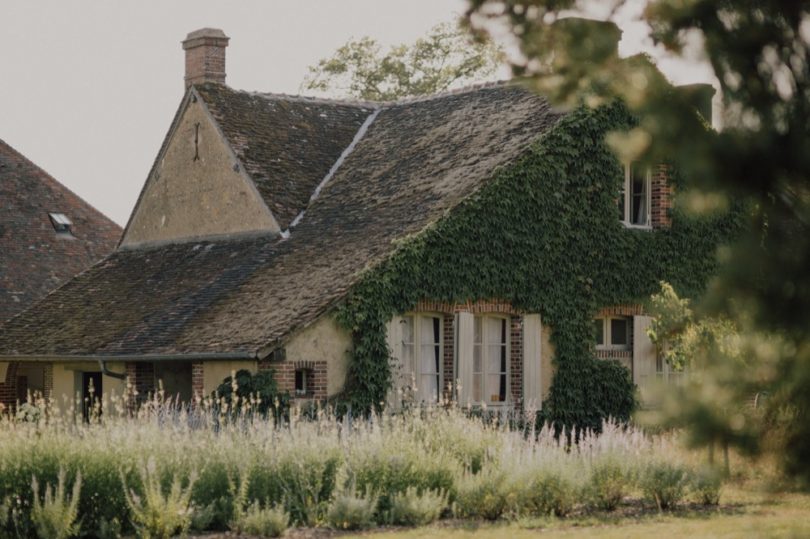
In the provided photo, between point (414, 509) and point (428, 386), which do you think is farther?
point (428, 386)

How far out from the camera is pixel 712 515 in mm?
14516

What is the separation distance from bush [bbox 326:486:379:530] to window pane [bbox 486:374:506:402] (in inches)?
347

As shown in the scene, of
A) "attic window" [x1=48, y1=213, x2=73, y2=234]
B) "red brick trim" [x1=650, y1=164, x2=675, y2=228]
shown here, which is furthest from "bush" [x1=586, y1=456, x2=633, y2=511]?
"attic window" [x1=48, y1=213, x2=73, y2=234]

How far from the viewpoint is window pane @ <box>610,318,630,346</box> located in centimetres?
2383

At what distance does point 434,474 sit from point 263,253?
9998 mm

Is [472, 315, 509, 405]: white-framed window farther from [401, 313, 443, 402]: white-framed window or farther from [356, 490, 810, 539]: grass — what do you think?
[356, 490, 810, 539]: grass

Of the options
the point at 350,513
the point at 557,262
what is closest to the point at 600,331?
the point at 557,262

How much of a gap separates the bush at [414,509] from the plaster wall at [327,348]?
6.23 m

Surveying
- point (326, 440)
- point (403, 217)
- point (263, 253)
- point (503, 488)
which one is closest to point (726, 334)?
point (503, 488)

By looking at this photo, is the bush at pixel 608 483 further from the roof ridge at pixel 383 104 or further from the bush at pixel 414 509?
the roof ridge at pixel 383 104

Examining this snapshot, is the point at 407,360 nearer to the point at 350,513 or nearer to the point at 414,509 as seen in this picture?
the point at 414,509

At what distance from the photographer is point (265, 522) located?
13.0 metres

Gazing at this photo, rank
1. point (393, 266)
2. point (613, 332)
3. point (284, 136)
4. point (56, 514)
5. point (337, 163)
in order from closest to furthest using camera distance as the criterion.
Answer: point (56, 514) < point (393, 266) < point (613, 332) < point (337, 163) < point (284, 136)

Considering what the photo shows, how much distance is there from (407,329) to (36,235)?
1467cm
